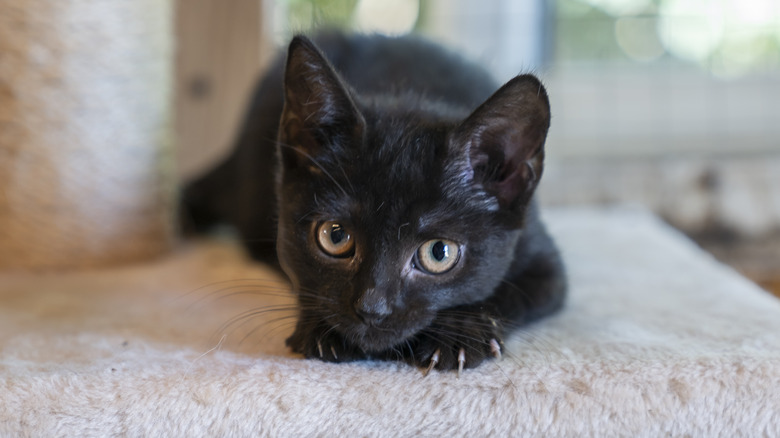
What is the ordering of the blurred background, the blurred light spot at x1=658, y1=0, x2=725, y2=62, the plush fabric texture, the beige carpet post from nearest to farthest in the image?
the plush fabric texture, the beige carpet post, the blurred background, the blurred light spot at x1=658, y1=0, x2=725, y2=62

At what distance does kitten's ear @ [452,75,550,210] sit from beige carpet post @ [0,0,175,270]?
3.44ft

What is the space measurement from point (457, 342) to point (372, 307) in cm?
15

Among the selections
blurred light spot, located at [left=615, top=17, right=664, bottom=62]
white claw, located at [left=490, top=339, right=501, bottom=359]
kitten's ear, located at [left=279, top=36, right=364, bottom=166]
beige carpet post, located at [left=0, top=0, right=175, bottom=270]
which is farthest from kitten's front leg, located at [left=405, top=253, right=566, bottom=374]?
blurred light spot, located at [left=615, top=17, right=664, bottom=62]

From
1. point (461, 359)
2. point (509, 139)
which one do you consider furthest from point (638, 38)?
point (461, 359)

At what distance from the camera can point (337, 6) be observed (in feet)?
8.87

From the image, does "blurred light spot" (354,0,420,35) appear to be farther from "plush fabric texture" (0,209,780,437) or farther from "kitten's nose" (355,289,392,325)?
"kitten's nose" (355,289,392,325)

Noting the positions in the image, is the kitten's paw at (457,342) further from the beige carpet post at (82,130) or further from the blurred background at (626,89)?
Result: the blurred background at (626,89)

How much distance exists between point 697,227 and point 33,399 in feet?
7.54

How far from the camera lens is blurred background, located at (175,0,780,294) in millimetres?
2523

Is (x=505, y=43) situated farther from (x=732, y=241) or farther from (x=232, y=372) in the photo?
(x=232, y=372)

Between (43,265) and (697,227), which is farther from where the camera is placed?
(697,227)

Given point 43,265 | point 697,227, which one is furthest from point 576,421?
point 697,227

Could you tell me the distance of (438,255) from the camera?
104 cm

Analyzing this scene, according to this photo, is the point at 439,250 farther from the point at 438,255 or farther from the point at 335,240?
the point at 335,240
